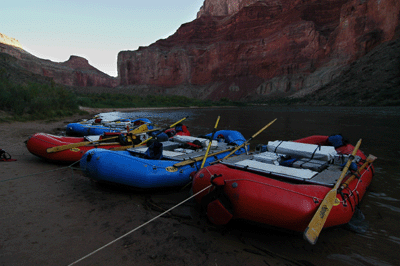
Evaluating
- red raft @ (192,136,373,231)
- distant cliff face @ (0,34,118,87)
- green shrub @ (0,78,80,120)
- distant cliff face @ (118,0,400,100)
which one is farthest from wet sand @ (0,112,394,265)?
distant cliff face @ (0,34,118,87)

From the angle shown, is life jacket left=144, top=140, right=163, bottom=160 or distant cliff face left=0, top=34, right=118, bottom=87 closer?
life jacket left=144, top=140, right=163, bottom=160

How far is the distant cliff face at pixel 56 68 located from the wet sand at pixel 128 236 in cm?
7372

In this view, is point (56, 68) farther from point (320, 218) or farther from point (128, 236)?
point (320, 218)

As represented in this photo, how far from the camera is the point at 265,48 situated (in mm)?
62750

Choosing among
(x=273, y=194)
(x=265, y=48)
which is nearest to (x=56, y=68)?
(x=265, y=48)

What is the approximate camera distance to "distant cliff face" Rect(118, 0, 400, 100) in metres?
42.9

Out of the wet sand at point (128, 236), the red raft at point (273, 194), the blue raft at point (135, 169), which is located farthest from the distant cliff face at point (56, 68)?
the red raft at point (273, 194)

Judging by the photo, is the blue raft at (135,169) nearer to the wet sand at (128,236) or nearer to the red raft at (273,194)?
the wet sand at (128,236)

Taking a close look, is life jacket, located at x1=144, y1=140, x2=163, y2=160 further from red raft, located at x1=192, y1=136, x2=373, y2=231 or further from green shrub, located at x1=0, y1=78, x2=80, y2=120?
green shrub, located at x1=0, y1=78, x2=80, y2=120

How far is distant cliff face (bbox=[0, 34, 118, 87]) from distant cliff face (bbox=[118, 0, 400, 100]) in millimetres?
18347

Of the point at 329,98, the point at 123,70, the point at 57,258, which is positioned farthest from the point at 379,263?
the point at 123,70

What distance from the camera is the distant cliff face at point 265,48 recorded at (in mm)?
42875

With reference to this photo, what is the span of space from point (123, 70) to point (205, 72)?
32655 millimetres

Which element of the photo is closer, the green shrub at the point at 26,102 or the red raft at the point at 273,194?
the red raft at the point at 273,194
